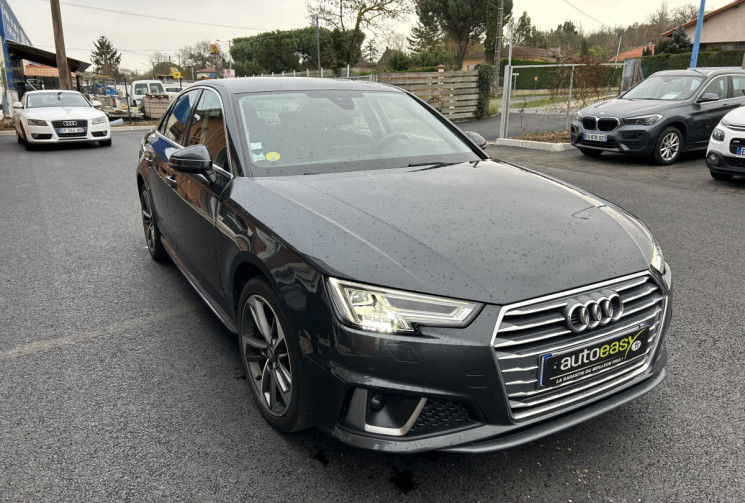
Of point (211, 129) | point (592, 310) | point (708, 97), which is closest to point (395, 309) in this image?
point (592, 310)

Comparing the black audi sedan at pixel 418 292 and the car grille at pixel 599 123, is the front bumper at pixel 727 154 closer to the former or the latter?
the car grille at pixel 599 123

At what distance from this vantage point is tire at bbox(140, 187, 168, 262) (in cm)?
477

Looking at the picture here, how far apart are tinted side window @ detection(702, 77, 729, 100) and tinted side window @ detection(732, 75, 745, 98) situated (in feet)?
0.62

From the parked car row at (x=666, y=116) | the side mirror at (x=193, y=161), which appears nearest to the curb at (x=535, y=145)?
the parked car row at (x=666, y=116)

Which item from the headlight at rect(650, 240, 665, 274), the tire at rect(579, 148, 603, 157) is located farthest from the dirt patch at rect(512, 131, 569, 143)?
the headlight at rect(650, 240, 665, 274)

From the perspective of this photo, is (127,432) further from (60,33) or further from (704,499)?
(60,33)

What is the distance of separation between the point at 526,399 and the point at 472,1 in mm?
60849

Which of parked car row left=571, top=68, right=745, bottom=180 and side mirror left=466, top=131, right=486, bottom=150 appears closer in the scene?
side mirror left=466, top=131, right=486, bottom=150

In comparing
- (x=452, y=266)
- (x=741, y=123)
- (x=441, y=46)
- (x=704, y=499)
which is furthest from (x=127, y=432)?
(x=441, y=46)

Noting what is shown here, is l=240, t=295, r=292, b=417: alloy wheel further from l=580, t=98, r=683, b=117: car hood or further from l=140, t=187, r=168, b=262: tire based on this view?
l=580, t=98, r=683, b=117: car hood

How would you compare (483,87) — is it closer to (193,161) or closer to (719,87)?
(719,87)

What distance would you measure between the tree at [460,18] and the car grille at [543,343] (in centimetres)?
5670

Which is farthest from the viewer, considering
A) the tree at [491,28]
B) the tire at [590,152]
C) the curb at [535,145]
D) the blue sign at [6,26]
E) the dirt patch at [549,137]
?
the tree at [491,28]

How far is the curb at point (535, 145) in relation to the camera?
488 inches
